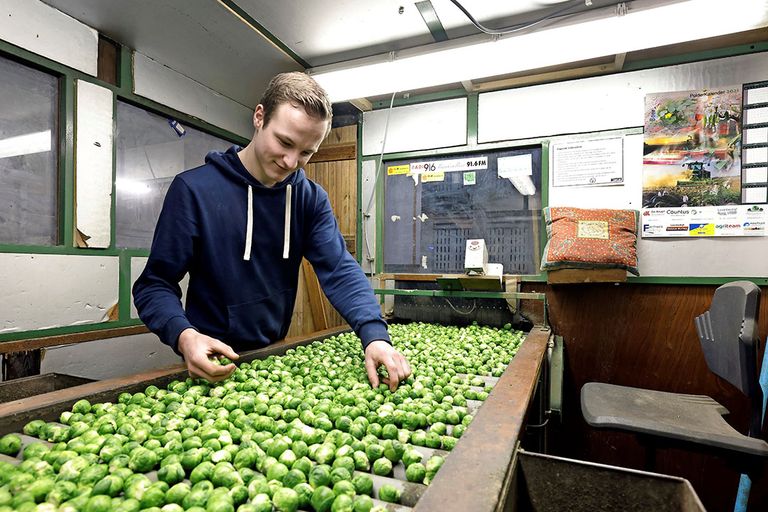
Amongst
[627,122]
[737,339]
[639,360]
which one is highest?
[627,122]

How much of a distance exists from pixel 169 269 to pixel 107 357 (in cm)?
212

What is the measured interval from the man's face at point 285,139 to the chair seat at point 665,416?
176 centimetres

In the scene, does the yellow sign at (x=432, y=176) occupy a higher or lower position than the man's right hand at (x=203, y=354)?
higher

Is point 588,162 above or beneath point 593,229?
above

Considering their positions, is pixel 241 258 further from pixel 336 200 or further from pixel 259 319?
pixel 336 200

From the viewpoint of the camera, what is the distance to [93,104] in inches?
122

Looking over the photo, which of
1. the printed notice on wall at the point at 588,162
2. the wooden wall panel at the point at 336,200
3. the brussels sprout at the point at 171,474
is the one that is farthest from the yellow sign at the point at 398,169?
the brussels sprout at the point at 171,474

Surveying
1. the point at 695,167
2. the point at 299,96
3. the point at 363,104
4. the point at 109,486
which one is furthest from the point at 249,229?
the point at 695,167

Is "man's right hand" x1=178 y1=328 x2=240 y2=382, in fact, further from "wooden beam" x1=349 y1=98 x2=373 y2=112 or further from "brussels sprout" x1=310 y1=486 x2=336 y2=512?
"wooden beam" x1=349 y1=98 x2=373 y2=112

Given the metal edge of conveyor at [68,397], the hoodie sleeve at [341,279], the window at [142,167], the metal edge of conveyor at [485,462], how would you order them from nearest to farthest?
the metal edge of conveyor at [485,462]
the metal edge of conveyor at [68,397]
the hoodie sleeve at [341,279]
the window at [142,167]

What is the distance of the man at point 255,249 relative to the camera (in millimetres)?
1605

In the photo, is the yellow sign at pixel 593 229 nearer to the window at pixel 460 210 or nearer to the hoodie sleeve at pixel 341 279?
the window at pixel 460 210

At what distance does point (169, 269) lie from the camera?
1683 millimetres

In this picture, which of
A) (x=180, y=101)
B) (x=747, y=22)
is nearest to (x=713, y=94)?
(x=747, y=22)
